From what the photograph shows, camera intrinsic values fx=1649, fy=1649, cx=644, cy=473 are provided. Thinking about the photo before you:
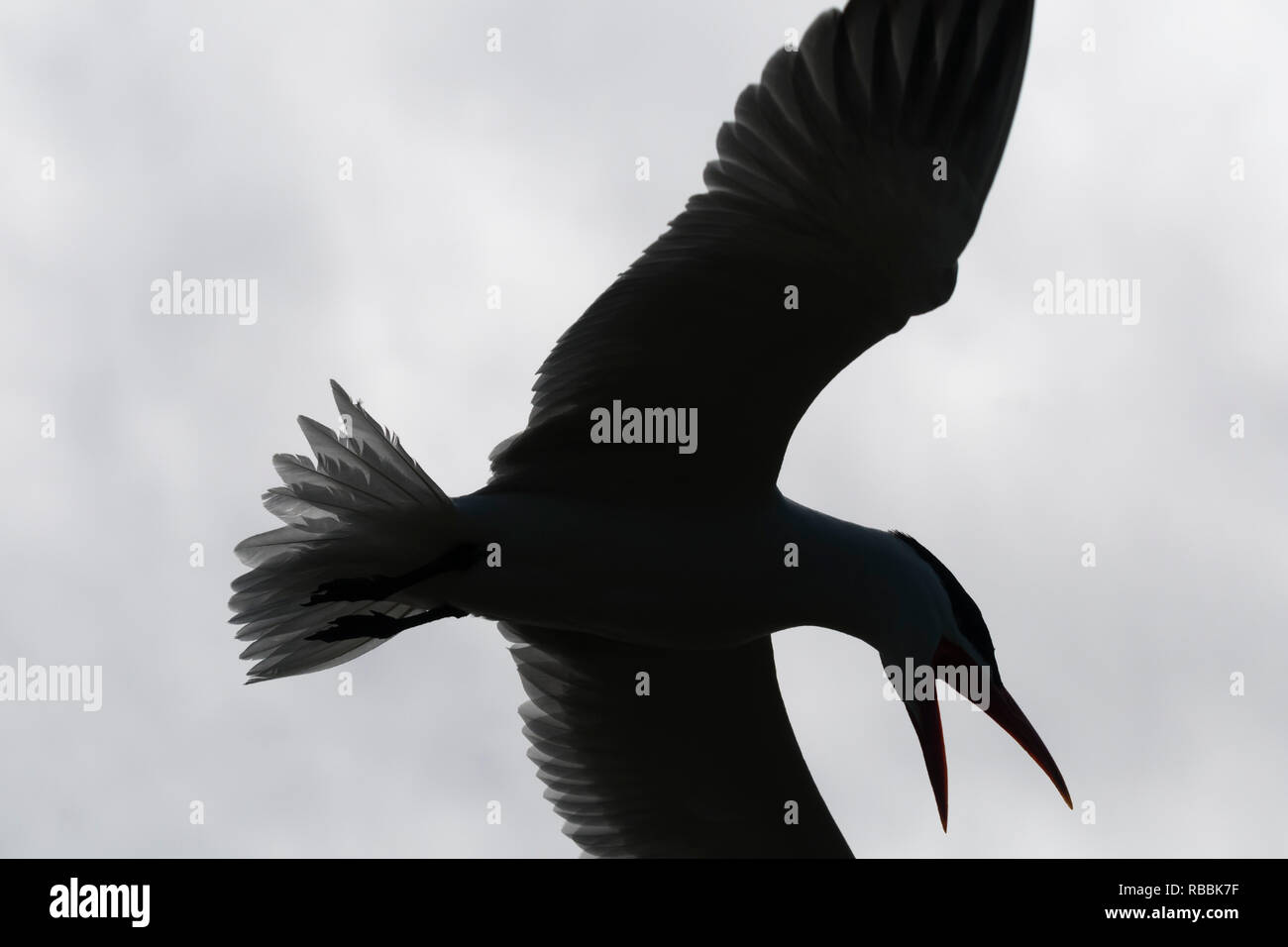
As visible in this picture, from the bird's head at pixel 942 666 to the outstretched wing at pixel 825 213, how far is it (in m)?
1.27

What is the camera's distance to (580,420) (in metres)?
6.88

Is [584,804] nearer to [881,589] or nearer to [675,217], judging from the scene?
[881,589]

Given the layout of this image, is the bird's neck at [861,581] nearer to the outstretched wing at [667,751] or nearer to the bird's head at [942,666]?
the bird's head at [942,666]

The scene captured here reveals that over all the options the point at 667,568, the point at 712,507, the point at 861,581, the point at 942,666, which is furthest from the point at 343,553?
the point at 942,666

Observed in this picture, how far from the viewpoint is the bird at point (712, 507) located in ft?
20.0

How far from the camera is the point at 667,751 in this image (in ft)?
26.2

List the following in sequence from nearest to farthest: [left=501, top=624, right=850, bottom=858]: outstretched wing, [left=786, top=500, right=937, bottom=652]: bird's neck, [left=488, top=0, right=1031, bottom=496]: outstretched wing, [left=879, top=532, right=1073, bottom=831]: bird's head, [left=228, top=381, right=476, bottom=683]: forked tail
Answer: [left=488, top=0, right=1031, bottom=496]: outstretched wing < [left=228, top=381, right=476, bottom=683]: forked tail < [left=786, top=500, right=937, bottom=652]: bird's neck < [left=879, top=532, right=1073, bottom=831]: bird's head < [left=501, top=624, right=850, bottom=858]: outstretched wing

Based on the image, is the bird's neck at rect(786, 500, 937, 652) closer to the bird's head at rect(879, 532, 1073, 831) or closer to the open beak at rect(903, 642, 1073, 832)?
the bird's head at rect(879, 532, 1073, 831)

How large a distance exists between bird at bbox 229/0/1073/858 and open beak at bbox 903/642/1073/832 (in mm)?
11

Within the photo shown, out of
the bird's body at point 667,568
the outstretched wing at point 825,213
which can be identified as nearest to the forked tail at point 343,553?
the bird's body at point 667,568

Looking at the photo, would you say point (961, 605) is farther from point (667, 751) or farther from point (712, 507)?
point (667, 751)

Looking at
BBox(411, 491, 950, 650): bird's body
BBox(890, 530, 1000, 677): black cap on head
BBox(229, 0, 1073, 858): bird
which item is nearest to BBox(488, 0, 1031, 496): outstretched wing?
BBox(229, 0, 1073, 858): bird

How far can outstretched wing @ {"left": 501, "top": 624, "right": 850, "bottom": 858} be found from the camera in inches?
305
